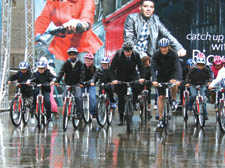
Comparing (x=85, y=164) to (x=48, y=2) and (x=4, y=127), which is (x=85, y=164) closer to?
(x=4, y=127)

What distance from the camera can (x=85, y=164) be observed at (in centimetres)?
866

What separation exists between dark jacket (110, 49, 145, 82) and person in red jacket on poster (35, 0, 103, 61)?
9.56 meters

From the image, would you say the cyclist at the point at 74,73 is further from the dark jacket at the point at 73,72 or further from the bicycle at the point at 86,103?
the bicycle at the point at 86,103

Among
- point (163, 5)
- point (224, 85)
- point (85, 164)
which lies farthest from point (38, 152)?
point (163, 5)

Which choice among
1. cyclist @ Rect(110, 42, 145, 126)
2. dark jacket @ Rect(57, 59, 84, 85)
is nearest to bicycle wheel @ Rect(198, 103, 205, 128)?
cyclist @ Rect(110, 42, 145, 126)

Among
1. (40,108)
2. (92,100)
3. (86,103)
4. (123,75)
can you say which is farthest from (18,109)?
(123,75)

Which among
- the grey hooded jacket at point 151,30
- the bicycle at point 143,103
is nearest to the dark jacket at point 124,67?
the bicycle at point 143,103

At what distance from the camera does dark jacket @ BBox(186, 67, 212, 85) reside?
1538 cm

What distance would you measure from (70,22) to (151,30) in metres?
3.04

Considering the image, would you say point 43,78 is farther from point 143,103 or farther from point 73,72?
point 143,103

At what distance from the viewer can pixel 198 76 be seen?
15.4m

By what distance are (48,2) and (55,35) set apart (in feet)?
4.08

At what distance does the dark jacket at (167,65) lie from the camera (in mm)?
13148

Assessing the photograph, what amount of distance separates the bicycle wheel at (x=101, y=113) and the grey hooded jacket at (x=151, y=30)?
865 cm
